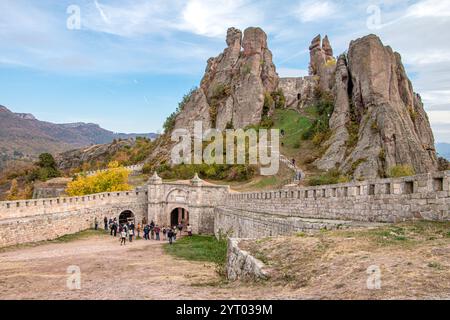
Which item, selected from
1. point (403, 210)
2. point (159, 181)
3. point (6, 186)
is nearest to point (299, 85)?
point (159, 181)

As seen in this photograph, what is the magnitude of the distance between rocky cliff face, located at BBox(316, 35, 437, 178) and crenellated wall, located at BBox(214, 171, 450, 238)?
71.4 ft

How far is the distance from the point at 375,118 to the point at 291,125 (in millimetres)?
16303

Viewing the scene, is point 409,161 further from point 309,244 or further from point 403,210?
point 309,244

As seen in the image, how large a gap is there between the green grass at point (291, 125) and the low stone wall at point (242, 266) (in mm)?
42522

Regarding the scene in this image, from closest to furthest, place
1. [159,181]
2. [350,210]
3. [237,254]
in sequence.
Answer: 1. [237,254]
2. [350,210]
3. [159,181]

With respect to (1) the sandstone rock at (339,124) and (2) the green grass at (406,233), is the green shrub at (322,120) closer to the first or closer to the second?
(1) the sandstone rock at (339,124)

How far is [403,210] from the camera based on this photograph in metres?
10.7

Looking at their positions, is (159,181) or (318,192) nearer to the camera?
(318,192)

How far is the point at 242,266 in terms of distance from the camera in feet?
30.1

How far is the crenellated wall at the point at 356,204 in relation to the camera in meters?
9.89

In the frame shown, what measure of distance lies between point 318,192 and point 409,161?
27263 millimetres

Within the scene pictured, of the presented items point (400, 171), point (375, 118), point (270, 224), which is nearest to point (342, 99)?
point (375, 118)

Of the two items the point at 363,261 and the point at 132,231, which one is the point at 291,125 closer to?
the point at 132,231
